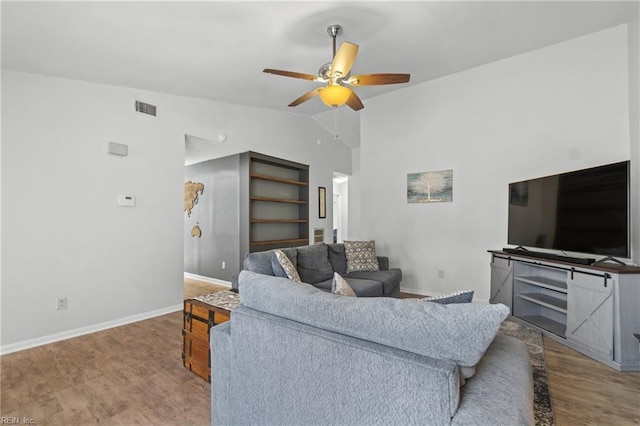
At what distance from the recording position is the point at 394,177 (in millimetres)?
4969

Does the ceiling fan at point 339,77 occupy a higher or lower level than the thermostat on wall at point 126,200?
higher

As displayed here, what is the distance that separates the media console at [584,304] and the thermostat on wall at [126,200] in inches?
173

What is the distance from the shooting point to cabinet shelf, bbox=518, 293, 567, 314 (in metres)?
2.90

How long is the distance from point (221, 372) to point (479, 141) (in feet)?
13.7

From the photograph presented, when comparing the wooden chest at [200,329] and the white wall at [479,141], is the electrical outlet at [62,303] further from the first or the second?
the white wall at [479,141]

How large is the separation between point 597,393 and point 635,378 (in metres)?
0.50

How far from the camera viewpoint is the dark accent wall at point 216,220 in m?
5.20

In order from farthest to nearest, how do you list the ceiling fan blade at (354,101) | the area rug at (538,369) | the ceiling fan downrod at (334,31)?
the ceiling fan blade at (354,101) < the ceiling fan downrod at (334,31) < the area rug at (538,369)

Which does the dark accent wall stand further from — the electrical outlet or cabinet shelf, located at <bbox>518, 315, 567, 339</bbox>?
cabinet shelf, located at <bbox>518, 315, 567, 339</bbox>

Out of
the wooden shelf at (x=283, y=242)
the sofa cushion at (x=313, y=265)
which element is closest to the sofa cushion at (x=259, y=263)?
the sofa cushion at (x=313, y=265)

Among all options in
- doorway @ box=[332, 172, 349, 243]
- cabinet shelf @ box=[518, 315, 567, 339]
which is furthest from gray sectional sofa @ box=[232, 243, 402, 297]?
doorway @ box=[332, 172, 349, 243]

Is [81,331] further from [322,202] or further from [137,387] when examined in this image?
[322,202]

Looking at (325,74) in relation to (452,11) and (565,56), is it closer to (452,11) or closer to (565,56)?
(452,11)
